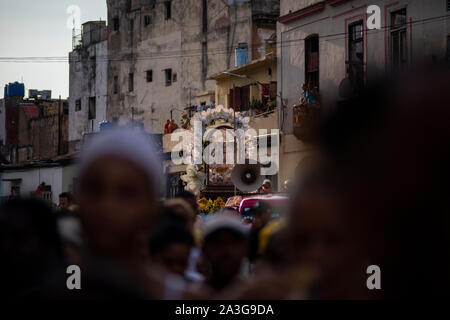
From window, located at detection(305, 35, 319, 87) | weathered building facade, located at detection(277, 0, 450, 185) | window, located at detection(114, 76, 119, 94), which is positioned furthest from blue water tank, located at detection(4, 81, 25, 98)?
window, located at detection(305, 35, 319, 87)

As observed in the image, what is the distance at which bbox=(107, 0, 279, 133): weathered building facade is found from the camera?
141ft

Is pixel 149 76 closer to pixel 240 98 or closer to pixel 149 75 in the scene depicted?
pixel 149 75

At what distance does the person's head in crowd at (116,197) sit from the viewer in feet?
5.53

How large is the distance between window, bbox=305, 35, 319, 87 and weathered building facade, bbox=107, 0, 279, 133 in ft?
30.6

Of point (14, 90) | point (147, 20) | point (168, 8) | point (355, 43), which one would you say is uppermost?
point (168, 8)

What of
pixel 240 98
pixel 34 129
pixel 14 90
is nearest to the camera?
pixel 240 98

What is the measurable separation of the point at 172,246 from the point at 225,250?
39 centimetres

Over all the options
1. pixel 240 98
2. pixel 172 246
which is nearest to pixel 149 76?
pixel 240 98

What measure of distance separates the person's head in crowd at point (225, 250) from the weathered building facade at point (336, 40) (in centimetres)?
1914

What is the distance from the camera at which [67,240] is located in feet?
9.05

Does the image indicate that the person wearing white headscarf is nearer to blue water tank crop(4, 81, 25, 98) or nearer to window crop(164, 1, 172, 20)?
window crop(164, 1, 172, 20)

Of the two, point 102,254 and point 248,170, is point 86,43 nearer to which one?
point 248,170

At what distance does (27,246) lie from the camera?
91.5 inches

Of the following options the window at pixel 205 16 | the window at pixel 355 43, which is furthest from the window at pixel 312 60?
the window at pixel 205 16
